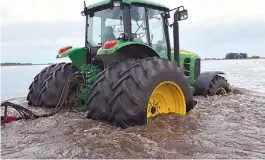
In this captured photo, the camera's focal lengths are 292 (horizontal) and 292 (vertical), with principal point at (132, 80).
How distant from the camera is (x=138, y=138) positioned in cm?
353

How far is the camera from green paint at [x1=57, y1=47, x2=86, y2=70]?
560cm

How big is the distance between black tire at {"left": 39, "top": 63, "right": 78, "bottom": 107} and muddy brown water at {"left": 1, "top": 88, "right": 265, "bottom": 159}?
0.94 m

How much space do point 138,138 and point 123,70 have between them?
1.08 metres

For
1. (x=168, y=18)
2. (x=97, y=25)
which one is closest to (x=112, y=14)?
(x=97, y=25)

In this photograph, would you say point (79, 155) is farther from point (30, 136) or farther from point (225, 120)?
point (225, 120)

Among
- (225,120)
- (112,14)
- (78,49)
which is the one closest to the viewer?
(225,120)

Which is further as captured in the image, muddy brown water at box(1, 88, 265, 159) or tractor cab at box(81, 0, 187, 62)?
tractor cab at box(81, 0, 187, 62)

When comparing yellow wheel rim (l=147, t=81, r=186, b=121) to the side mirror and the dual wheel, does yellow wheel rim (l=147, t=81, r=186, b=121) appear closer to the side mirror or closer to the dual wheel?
the dual wheel

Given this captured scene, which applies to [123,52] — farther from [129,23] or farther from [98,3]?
[98,3]

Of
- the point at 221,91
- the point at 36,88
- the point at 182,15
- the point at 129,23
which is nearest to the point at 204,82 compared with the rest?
the point at 221,91

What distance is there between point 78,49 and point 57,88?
0.90 meters

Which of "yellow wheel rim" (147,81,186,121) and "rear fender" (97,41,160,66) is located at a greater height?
"rear fender" (97,41,160,66)

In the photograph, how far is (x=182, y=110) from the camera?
15.9ft

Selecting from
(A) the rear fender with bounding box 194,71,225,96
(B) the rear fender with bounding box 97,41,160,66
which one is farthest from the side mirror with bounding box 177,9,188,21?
(A) the rear fender with bounding box 194,71,225,96
